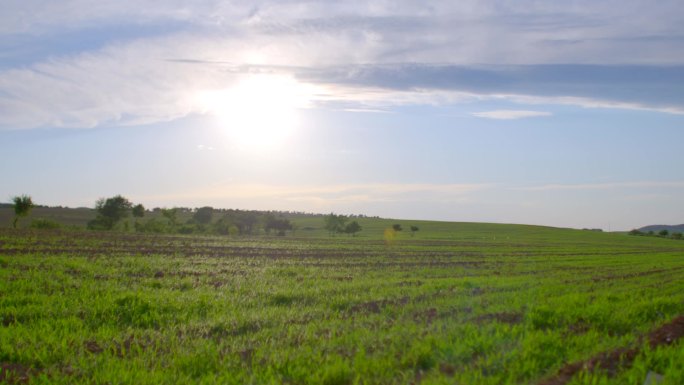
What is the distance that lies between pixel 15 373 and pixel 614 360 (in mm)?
8172

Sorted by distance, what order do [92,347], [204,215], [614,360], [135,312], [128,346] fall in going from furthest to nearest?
[204,215], [135,312], [128,346], [92,347], [614,360]

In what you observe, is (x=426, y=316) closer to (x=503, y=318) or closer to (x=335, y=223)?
(x=503, y=318)

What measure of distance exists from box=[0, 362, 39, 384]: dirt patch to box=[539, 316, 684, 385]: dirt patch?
21.0ft

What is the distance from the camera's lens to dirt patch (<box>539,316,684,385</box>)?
7.33m

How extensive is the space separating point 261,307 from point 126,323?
10.2 ft

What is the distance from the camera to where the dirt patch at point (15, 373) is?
7098 millimetres

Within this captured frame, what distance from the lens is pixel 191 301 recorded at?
13.2m

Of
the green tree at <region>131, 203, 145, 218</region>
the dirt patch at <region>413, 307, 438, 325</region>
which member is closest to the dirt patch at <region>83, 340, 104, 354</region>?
the dirt patch at <region>413, 307, 438, 325</region>

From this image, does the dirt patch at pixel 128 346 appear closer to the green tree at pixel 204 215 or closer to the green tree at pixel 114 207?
the green tree at pixel 114 207

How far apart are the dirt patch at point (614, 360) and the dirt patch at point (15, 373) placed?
6403 mm

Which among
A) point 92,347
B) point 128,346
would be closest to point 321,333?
point 128,346

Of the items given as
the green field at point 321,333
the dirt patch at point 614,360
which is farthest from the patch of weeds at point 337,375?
the dirt patch at point 614,360

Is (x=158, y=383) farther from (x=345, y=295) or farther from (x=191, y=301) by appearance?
(x=345, y=295)

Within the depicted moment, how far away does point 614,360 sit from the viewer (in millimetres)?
8289
